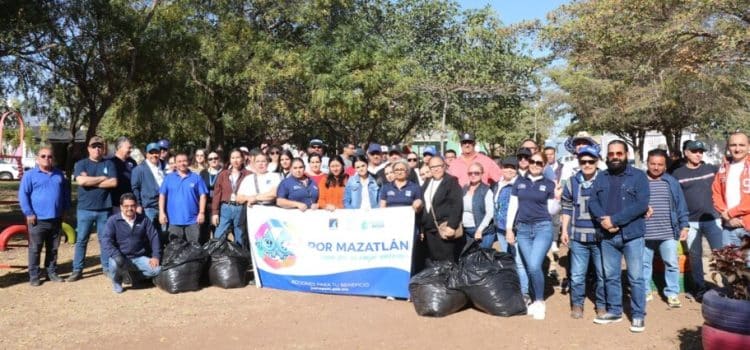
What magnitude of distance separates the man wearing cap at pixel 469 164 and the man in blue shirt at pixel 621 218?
7.75 ft

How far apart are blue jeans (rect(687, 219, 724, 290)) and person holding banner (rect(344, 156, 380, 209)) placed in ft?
11.7

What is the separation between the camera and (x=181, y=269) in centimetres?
718

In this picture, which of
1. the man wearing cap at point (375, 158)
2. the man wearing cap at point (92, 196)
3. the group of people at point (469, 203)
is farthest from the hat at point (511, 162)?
the man wearing cap at point (92, 196)

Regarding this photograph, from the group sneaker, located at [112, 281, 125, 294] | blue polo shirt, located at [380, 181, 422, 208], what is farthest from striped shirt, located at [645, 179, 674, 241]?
sneaker, located at [112, 281, 125, 294]

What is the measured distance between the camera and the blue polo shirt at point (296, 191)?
7.48 metres

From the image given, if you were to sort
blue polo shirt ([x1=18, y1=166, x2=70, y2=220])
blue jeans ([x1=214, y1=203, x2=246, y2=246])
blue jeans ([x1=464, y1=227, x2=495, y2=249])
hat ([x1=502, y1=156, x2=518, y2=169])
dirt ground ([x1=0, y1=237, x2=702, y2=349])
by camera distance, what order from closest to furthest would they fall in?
dirt ground ([x1=0, y1=237, x2=702, y2=349]) < blue jeans ([x1=464, y1=227, x2=495, y2=249]) < hat ([x1=502, y1=156, x2=518, y2=169]) < blue polo shirt ([x1=18, y1=166, x2=70, y2=220]) < blue jeans ([x1=214, y1=203, x2=246, y2=246])

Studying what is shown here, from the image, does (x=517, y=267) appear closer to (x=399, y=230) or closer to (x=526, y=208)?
(x=526, y=208)

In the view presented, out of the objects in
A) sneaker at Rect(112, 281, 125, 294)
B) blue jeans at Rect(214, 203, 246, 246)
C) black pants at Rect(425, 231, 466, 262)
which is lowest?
sneaker at Rect(112, 281, 125, 294)

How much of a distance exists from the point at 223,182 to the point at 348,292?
2356 mm

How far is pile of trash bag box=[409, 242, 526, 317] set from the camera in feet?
19.8

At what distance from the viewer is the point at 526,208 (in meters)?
6.18

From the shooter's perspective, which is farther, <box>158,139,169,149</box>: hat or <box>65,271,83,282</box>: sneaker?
<box>158,139,169,149</box>: hat

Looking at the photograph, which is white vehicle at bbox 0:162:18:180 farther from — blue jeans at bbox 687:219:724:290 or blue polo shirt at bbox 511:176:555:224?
blue jeans at bbox 687:219:724:290

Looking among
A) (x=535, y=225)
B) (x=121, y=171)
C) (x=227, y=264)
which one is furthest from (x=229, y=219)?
(x=535, y=225)
